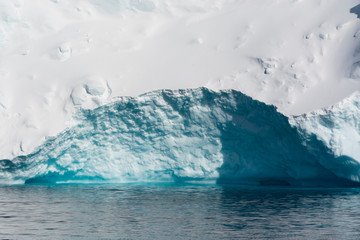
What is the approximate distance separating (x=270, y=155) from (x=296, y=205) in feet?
21.2

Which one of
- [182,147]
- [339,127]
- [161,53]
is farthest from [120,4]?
[339,127]

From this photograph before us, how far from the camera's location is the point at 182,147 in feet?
63.3

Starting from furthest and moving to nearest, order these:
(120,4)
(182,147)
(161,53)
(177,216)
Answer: (120,4), (161,53), (182,147), (177,216)

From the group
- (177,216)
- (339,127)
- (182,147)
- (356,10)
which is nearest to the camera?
(177,216)

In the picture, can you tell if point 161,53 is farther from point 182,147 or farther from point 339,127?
point 339,127

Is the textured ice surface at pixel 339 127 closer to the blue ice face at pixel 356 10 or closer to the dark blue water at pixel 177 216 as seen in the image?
the dark blue water at pixel 177 216

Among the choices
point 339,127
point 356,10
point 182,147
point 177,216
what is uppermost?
point 356,10

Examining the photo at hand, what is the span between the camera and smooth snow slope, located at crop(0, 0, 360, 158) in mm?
17953

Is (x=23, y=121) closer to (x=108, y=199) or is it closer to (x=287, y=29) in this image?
(x=108, y=199)

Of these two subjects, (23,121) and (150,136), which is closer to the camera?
(23,121)

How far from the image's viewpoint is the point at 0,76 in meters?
19.5

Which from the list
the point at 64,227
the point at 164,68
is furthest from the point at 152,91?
the point at 64,227

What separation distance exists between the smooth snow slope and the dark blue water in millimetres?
4433

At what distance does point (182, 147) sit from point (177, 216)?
9.09 m
